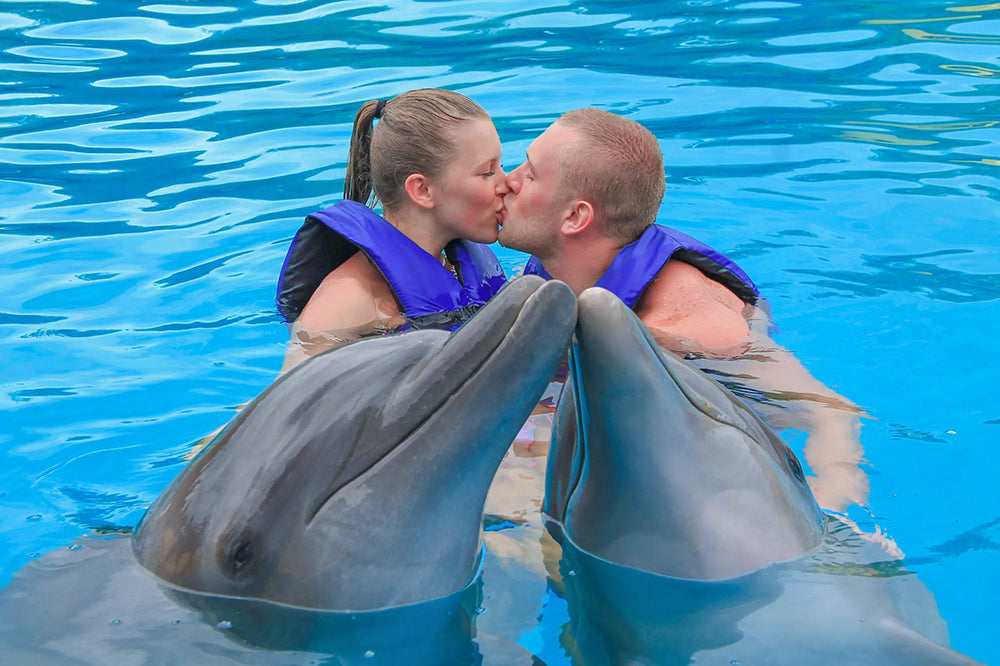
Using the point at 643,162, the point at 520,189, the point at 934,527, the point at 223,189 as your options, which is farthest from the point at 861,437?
the point at 223,189

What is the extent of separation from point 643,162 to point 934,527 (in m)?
2.46

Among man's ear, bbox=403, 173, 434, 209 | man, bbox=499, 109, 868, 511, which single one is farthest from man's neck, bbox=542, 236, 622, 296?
man's ear, bbox=403, 173, 434, 209

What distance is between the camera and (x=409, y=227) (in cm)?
700

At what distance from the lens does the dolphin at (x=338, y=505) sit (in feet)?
10.5

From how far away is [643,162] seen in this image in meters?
6.33

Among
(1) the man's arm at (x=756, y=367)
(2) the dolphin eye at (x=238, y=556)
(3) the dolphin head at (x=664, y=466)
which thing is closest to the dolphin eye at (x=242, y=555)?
(2) the dolphin eye at (x=238, y=556)

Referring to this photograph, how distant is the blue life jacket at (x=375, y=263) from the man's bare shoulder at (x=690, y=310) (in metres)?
1.21

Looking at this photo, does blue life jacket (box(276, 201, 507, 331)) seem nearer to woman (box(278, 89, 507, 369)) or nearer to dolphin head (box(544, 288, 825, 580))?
woman (box(278, 89, 507, 369))

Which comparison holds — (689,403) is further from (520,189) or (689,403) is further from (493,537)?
(520,189)

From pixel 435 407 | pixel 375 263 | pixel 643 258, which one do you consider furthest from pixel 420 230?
pixel 435 407

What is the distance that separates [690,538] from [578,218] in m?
3.12

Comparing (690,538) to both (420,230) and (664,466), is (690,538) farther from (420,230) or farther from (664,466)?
(420,230)

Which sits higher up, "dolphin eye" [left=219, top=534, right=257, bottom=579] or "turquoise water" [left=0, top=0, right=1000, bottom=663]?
"dolphin eye" [left=219, top=534, right=257, bottom=579]

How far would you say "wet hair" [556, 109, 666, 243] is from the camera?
20.7 ft
